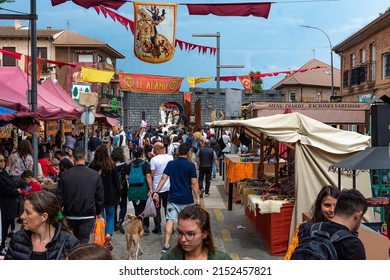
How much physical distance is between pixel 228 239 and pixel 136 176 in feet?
6.69

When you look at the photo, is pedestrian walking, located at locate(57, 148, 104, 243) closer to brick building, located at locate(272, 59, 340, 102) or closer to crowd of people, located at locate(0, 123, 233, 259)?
crowd of people, located at locate(0, 123, 233, 259)

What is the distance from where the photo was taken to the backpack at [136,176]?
889cm

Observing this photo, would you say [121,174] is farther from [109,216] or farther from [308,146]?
[308,146]

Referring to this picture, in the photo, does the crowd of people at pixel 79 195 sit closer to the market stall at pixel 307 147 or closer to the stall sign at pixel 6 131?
the market stall at pixel 307 147

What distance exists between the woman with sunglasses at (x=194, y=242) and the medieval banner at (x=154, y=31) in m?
7.58

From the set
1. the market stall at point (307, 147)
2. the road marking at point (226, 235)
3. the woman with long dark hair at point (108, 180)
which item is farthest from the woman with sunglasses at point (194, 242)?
the road marking at point (226, 235)

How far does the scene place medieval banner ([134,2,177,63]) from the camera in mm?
10188

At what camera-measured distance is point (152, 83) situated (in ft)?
89.9

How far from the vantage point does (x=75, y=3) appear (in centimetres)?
917

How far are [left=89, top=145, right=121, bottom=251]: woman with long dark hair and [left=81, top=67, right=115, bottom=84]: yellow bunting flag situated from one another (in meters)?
12.7

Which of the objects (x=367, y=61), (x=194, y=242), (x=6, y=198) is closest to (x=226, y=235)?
(x=6, y=198)

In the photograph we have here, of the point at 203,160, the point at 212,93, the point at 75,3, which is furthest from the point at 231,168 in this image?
the point at 212,93

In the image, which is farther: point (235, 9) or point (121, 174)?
point (235, 9)

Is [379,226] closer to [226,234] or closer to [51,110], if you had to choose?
[226,234]
